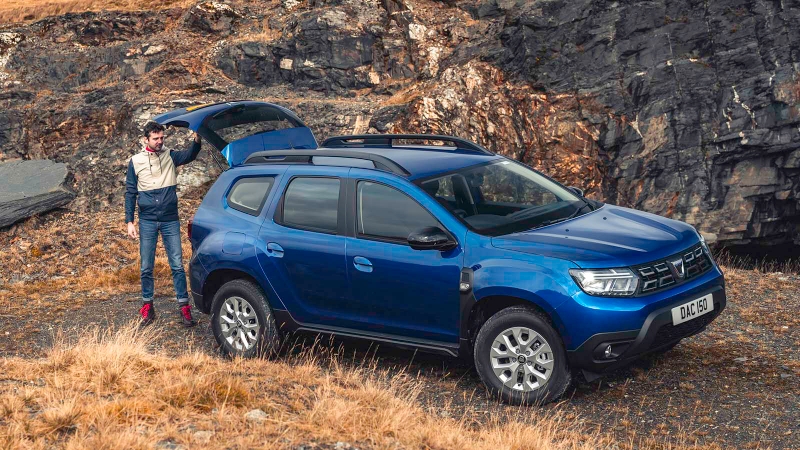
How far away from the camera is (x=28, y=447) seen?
4504 millimetres

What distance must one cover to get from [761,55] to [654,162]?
8.64 feet

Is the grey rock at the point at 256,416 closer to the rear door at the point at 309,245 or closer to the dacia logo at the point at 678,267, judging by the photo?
the rear door at the point at 309,245

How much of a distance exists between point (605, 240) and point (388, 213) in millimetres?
1647

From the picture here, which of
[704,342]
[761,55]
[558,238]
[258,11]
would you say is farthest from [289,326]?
[258,11]

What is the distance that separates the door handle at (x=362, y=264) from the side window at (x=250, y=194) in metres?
1.22

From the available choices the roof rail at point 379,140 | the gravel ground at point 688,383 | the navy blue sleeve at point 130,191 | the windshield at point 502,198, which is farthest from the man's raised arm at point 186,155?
the windshield at point 502,198

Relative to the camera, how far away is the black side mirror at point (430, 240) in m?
6.06

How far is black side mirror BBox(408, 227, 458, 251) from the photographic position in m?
6.06

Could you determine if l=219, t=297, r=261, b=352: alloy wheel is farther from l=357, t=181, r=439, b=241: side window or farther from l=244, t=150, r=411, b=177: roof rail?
l=357, t=181, r=439, b=241: side window

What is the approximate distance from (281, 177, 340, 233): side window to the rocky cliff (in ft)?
30.7

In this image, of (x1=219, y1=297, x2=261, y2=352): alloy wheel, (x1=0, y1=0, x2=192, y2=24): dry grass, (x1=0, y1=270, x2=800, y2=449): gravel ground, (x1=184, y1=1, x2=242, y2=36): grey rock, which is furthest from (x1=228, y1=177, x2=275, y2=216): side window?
(x1=0, y1=0, x2=192, y2=24): dry grass

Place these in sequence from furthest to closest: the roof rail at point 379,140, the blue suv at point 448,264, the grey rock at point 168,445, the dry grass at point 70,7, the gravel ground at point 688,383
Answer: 1. the dry grass at point 70,7
2. the roof rail at point 379,140
3. the blue suv at point 448,264
4. the gravel ground at point 688,383
5. the grey rock at point 168,445

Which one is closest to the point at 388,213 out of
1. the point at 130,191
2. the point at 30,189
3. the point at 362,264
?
the point at 362,264

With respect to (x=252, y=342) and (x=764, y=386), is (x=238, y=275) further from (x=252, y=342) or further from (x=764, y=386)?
(x=764, y=386)
